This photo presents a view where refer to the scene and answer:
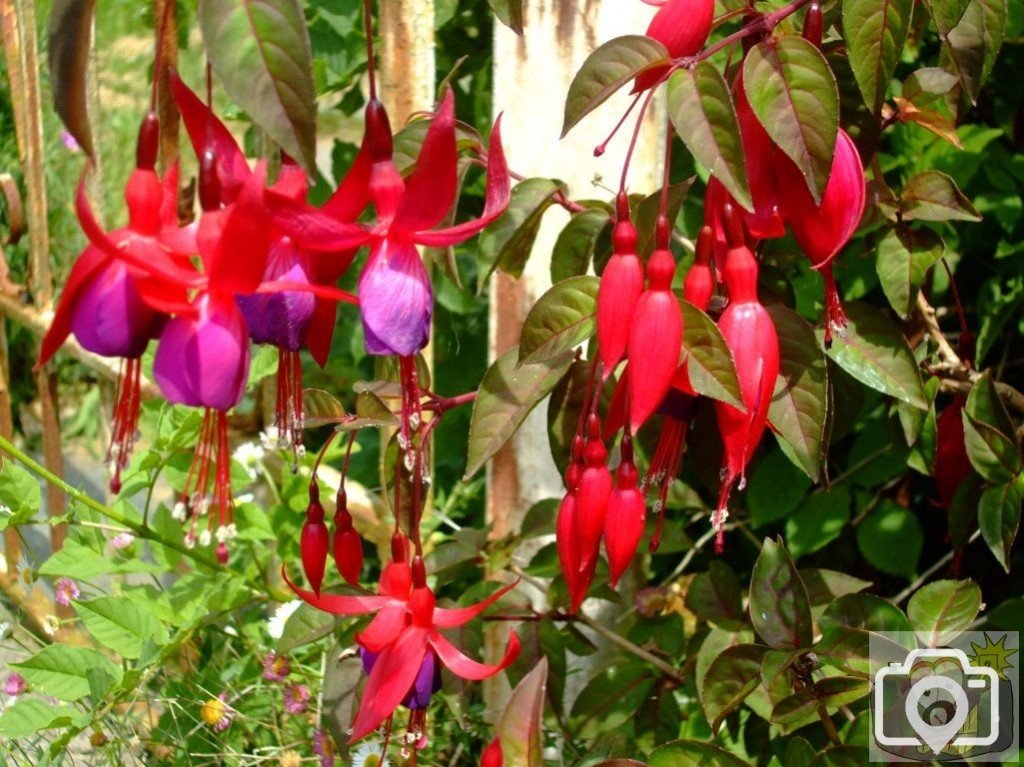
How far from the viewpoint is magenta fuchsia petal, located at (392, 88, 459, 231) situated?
0.53 metres

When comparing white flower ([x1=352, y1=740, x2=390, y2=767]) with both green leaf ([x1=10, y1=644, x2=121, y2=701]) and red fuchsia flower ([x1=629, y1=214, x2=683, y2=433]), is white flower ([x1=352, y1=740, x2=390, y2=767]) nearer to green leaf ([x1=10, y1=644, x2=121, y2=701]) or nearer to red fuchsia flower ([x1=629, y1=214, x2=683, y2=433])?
green leaf ([x1=10, y1=644, x2=121, y2=701])

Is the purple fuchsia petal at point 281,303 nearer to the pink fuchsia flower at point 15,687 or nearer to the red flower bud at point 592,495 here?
the red flower bud at point 592,495

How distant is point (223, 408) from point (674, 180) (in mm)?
888

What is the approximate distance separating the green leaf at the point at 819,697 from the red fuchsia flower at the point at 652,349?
297 mm

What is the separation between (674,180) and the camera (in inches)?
51.7

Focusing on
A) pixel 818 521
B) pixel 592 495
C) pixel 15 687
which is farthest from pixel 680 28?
pixel 15 687

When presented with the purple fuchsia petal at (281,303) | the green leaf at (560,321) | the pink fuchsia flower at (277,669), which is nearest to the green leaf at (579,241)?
the green leaf at (560,321)

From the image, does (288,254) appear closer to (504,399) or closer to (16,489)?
(504,399)

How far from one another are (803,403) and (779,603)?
15 centimetres

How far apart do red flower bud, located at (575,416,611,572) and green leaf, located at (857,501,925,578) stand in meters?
0.63

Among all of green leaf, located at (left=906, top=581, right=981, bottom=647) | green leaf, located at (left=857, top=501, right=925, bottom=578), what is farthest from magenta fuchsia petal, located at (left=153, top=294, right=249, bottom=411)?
green leaf, located at (left=857, top=501, right=925, bottom=578)

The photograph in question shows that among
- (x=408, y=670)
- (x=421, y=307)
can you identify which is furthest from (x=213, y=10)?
(x=408, y=670)

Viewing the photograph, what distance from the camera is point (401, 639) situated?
75 centimetres

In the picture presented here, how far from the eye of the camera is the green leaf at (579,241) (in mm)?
924
